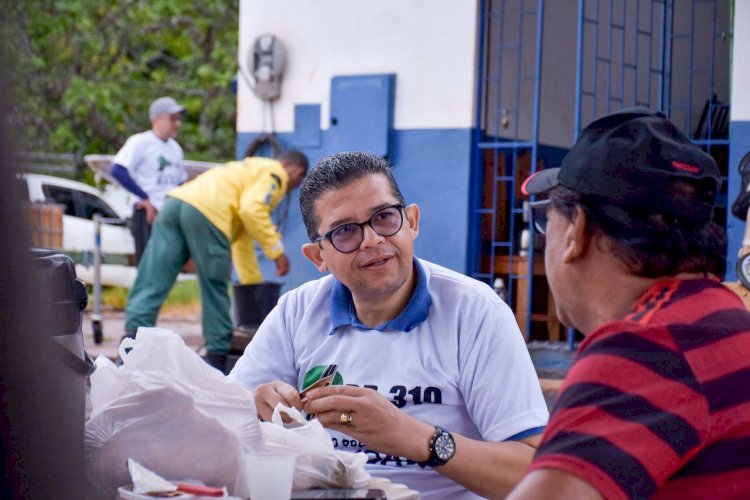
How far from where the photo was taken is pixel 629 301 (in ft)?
4.98

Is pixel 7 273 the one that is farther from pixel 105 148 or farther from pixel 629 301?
pixel 105 148

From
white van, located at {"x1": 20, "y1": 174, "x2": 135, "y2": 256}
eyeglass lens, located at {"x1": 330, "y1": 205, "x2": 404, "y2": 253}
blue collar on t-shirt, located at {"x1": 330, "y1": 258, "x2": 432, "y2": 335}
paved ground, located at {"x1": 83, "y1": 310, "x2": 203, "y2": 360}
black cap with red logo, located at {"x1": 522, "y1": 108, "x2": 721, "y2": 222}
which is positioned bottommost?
paved ground, located at {"x1": 83, "y1": 310, "x2": 203, "y2": 360}

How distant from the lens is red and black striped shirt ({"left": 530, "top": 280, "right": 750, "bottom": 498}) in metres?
1.32

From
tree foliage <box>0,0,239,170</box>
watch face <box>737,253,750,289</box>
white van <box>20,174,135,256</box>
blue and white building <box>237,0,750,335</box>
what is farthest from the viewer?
tree foliage <box>0,0,239,170</box>

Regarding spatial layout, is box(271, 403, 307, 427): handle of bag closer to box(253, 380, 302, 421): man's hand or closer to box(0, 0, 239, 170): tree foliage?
box(253, 380, 302, 421): man's hand

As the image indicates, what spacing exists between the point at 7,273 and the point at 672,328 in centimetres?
93

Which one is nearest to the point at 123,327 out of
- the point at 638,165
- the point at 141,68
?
the point at 638,165

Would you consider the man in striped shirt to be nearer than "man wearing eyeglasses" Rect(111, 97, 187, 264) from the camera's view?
Yes

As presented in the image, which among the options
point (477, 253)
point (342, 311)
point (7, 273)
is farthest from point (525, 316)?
point (7, 273)

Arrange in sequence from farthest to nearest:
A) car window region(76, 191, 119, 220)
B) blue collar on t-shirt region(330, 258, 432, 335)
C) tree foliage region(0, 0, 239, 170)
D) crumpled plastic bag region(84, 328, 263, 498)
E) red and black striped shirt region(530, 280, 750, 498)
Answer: tree foliage region(0, 0, 239, 170), car window region(76, 191, 119, 220), blue collar on t-shirt region(330, 258, 432, 335), crumpled plastic bag region(84, 328, 263, 498), red and black striped shirt region(530, 280, 750, 498)

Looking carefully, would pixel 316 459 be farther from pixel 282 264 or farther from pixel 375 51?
pixel 375 51

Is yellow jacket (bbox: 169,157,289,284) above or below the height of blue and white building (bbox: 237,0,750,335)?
below

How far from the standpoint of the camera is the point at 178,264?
315 inches

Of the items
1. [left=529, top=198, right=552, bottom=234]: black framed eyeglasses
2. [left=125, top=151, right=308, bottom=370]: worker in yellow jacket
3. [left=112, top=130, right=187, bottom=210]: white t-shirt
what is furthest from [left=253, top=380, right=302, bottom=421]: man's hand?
[left=112, top=130, right=187, bottom=210]: white t-shirt
